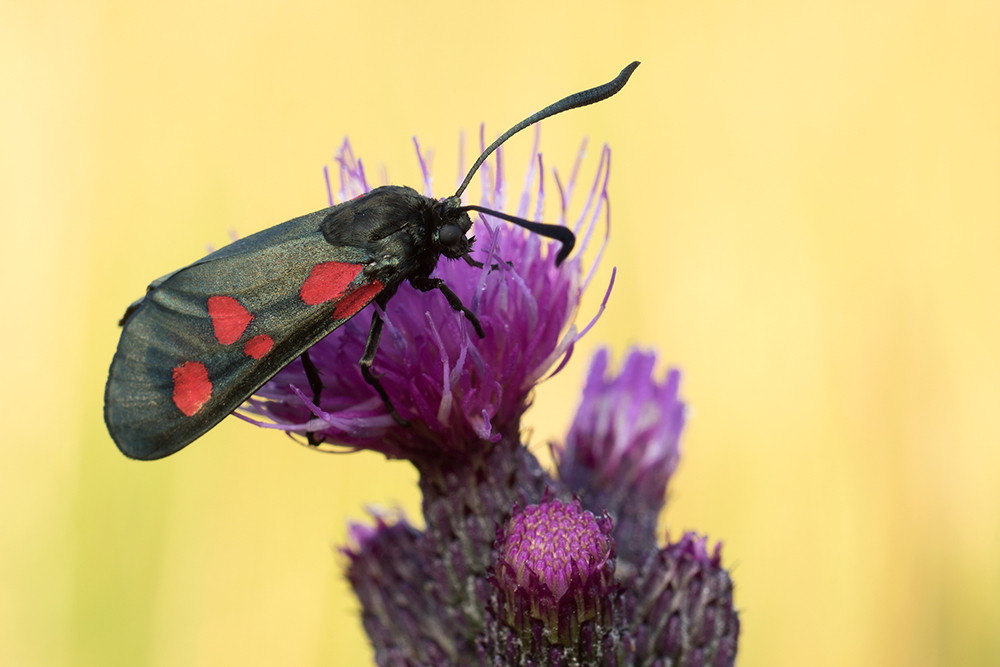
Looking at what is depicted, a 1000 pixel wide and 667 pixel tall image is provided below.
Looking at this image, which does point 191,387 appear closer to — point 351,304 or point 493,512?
point 351,304

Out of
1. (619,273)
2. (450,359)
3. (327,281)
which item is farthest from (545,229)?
(619,273)

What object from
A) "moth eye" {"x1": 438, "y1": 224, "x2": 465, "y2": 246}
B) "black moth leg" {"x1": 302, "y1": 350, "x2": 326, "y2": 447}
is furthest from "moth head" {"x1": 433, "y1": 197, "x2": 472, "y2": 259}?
"black moth leg" {"x1": 302, "y1": 350, "x2": 326, "y2": 447}

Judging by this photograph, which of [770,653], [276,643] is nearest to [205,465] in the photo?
[276,643]

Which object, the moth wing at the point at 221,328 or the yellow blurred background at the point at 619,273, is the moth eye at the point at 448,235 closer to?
the moth wing at the point at 221,328

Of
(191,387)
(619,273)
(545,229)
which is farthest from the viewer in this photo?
(619,273)

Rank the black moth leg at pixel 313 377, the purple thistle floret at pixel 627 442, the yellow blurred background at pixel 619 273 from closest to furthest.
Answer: the black moth leg at pixel 313 377
the purple thistle floret at pixel 627 442
the yellow blurred background at pixel 619 273

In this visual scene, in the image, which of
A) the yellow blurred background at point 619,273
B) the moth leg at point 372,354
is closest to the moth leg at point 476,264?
the moth leg at point 372,354
